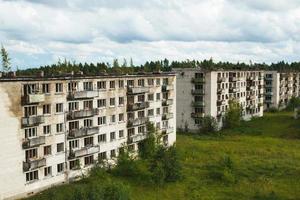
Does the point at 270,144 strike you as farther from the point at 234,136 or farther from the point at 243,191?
the point at 243,191

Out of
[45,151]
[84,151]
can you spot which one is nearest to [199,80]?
[84,151]

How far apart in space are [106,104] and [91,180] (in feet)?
41.4

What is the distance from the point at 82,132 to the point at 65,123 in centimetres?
314

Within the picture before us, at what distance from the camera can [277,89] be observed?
147 metres

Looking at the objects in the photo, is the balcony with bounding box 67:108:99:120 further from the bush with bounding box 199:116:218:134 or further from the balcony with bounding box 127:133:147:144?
the bush with bounding box 199:116:218:134

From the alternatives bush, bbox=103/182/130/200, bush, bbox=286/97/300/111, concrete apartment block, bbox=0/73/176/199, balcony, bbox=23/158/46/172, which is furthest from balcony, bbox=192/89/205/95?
bush, bbox=286/97/300/111

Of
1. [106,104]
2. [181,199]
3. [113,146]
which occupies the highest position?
[106,104]

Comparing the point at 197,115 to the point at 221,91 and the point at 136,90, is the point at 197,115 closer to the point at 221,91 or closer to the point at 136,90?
the point at 221,91

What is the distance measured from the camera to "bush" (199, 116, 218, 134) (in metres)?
98.3

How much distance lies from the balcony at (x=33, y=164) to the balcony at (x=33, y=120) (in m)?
4.30

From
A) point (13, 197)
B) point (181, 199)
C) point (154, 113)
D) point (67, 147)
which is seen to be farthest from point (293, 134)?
point (13, 197)

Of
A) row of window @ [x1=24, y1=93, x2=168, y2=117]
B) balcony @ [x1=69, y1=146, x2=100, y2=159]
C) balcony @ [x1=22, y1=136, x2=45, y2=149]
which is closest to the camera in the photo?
balcony @ [x1=22, y1=136, x2=45, y2=149]

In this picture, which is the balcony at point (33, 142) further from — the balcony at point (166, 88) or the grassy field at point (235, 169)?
the balcony at point (166, 88)

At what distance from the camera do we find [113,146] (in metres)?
67.2
